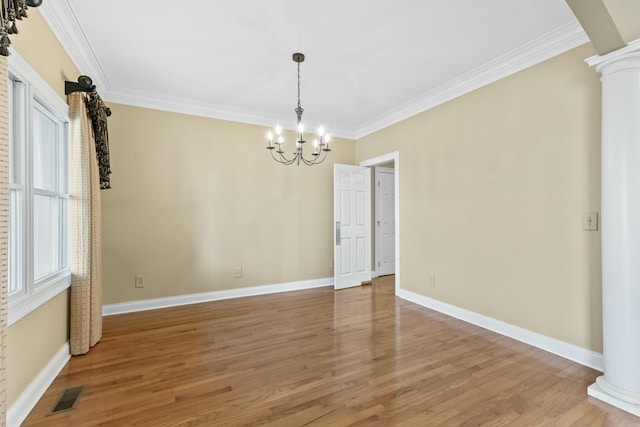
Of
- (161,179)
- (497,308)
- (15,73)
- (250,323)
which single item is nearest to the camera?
(15,73)

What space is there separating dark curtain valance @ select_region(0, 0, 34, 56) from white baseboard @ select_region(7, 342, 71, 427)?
6.40ft

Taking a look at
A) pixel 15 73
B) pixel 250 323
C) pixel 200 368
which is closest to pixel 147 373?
pixel 200 368

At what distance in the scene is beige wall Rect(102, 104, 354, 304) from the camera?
389cm

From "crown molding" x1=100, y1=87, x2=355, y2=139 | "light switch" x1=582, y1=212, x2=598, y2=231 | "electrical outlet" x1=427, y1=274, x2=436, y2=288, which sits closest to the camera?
"light switch" x1=582, y1=212, x2=598, y2=231

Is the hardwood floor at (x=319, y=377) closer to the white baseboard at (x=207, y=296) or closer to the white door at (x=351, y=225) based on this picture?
the white baseboard at (x=207, y=296)

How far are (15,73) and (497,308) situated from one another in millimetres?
4363

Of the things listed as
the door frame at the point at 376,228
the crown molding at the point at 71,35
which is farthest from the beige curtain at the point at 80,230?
the door frame at the point at 376,228

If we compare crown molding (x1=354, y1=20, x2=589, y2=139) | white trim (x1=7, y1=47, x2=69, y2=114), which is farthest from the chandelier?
white trim (x1=7, y1=47, x2=69, y2=114)

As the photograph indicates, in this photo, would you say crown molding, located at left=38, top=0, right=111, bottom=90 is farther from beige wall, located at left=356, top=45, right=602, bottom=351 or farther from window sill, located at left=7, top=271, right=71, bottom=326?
beige wall, located at left=356, top=45, right=602, bottom=351

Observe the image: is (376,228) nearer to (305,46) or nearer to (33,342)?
(305,46)

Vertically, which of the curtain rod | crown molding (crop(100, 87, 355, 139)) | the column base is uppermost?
crown molding (crop(100, 87, 355, 139))

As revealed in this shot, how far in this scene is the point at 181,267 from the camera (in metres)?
4.20

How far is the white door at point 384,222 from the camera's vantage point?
19.8ft

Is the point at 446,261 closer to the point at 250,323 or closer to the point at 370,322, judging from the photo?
the point at 370,322
